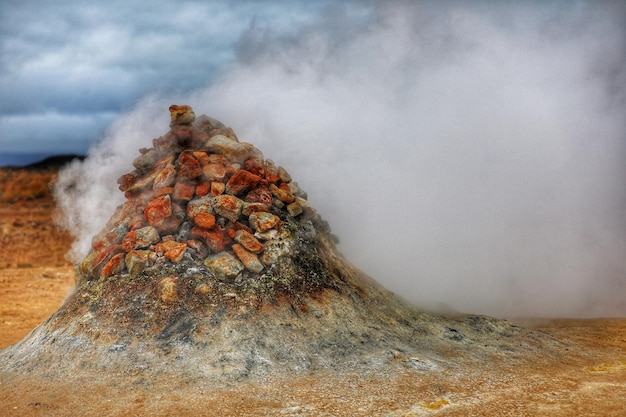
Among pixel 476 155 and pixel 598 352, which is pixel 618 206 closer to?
pixel 476 155

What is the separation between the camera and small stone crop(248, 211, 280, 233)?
6848mm

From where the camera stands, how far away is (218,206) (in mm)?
6824

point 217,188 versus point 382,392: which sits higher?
point 217,188

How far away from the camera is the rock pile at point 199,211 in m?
6.66

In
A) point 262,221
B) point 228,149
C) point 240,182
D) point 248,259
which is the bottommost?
point 248,259

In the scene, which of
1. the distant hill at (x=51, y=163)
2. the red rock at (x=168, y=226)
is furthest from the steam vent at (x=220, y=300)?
the distant hill at (x=51, y=163)

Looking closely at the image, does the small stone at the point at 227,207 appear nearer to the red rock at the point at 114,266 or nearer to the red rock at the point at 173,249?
the red rock at the point at 173,249

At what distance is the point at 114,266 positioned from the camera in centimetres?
674

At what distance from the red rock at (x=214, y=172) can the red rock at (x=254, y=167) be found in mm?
327

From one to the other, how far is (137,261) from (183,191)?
106cm

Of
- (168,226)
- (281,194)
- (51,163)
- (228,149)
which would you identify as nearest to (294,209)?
(281,194)

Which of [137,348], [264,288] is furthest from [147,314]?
[264,288]

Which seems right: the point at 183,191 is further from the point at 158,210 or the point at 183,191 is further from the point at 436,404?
the point at 436,404

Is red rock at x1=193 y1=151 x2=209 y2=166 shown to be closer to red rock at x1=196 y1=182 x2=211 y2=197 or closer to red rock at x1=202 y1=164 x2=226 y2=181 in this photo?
red rock at x1=202 y1=164 x2=226 y2=181
